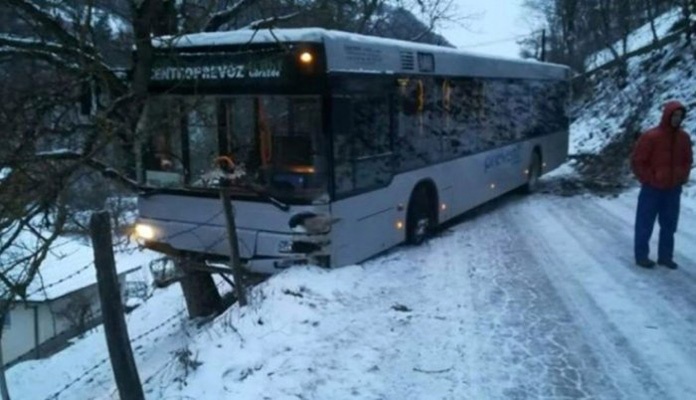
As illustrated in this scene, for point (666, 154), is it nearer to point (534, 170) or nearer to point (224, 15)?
point (224, 15)

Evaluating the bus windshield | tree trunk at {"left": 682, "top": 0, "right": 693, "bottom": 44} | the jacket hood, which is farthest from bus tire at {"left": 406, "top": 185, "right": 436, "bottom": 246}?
tree trunk at {"left": 682, "top": 0, "right": 693, "bottom": 44}

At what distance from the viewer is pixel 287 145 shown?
7883mm

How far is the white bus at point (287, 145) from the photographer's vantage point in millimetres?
7848

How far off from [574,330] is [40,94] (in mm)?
6845

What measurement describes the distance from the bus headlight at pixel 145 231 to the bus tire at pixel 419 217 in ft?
11.3

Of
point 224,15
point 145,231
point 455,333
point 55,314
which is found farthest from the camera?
point 55,314

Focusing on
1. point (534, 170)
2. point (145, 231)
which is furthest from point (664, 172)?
point (534, 170)

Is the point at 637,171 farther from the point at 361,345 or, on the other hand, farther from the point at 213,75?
the point at 213,75

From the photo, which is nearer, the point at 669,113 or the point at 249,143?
the point at 249,143

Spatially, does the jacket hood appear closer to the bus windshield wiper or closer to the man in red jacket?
the man in red jacket

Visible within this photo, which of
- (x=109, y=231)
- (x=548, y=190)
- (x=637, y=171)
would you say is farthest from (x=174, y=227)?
(x=548, y=190)

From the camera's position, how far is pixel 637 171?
8414 millimetres

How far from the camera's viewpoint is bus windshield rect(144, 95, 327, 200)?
786 centimetres

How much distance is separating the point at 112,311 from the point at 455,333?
10.4ft
